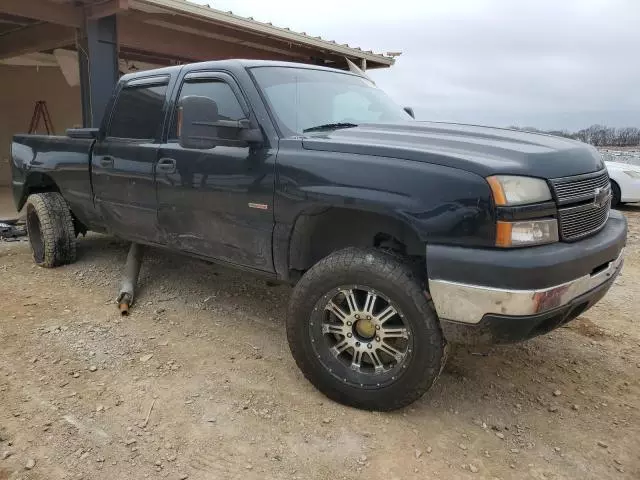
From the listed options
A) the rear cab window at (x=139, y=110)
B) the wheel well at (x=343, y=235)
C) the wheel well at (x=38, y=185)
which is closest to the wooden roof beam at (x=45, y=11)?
the wheel well at (x=38, y=185)

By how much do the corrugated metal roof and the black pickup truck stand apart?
430cm

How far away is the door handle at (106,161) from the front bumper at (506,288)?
9.93ft

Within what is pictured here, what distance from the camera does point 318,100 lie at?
374cm

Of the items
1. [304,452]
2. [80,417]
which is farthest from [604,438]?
[80,417]

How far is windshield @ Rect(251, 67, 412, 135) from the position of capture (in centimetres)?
348

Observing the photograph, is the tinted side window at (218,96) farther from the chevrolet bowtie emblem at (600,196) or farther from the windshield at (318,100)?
the chevrolet bowtie emblem at (600,196)

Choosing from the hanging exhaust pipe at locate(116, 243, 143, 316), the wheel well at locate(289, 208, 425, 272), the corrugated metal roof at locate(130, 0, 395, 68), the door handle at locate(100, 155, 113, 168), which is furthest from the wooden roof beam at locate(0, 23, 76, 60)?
the wheel well at locate(289, 208, 425, 272)

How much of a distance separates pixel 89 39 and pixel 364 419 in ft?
24.1

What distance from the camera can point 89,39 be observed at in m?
7.91

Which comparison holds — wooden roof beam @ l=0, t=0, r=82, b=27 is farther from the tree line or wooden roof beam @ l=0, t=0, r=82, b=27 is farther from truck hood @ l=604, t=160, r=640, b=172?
the tree line

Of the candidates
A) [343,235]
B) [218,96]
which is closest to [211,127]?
[218,96]

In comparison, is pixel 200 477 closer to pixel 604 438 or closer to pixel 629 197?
pixel 604 438

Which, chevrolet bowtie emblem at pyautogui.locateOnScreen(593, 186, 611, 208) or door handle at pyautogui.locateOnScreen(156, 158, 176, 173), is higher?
chevrolet bowtie emblem at pyautogui.locateOnScreen(593, 186, 611, 208)

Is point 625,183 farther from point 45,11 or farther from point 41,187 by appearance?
point 45,11
